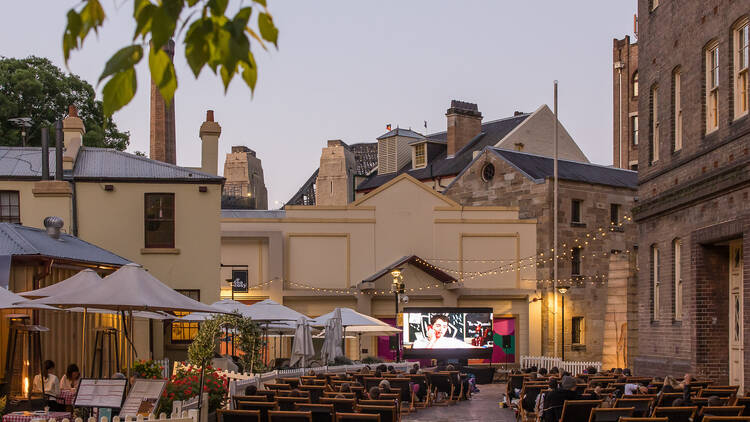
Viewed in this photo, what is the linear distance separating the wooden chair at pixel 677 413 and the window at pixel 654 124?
12.8 m

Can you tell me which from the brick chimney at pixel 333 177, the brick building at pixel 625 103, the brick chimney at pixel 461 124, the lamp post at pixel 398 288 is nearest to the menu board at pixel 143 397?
the lamp post at pixel 398 288

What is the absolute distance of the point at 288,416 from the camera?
46.5 ft

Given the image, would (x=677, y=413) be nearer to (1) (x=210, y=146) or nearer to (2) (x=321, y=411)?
(2) (x=321, y=411)

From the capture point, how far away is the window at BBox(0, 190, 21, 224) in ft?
102

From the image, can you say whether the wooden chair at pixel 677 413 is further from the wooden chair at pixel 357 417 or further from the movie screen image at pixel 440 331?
the movie screen image at pixel 440 331

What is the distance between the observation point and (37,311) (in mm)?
21438

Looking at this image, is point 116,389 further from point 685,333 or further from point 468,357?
point 468,357

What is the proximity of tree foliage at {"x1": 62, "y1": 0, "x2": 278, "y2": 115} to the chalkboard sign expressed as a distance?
36.9 metres

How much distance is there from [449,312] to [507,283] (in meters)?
6.19

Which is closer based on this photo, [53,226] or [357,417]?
[357,417]

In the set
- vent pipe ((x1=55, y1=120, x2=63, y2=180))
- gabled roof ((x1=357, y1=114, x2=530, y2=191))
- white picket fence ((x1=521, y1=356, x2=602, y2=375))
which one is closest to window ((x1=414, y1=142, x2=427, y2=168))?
gabled roof ((x1=357, y1=114, x2=530, y2=191))

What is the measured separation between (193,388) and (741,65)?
12.6 m

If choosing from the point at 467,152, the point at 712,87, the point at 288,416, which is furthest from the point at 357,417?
the point at 467,152

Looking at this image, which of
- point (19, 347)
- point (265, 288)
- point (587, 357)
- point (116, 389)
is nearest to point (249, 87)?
point (116, 389)
